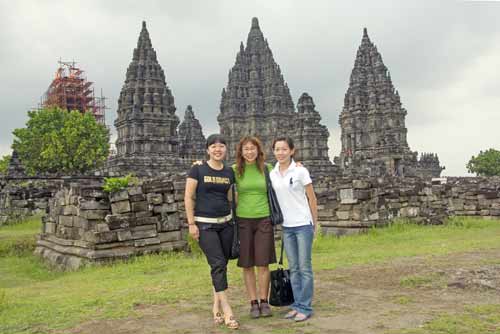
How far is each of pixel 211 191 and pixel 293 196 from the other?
→ 894 millimetres

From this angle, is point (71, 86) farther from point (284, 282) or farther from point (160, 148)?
point (284, 282)

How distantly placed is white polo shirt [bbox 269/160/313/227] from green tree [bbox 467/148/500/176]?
8318 centimetres

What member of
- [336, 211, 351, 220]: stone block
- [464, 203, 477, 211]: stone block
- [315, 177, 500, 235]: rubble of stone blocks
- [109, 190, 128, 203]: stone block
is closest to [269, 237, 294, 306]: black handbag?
[109, 190, 128, 203]: stone block

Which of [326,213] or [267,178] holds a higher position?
[267,178]

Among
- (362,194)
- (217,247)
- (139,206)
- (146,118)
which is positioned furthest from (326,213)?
(146,118)

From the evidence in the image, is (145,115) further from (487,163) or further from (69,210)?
(487,163)

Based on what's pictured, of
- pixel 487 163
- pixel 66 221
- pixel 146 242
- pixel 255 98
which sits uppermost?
pixel 255 98

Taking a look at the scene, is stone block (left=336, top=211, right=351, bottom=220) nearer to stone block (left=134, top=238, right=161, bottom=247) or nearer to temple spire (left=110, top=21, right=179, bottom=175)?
stone block (left=134, top=238, right=161, bottom=247)

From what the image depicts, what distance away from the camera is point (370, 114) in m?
67.8

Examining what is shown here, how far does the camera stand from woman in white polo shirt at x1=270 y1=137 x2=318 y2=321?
5.14 metres

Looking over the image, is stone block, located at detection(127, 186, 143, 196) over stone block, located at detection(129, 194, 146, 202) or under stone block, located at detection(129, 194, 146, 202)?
over

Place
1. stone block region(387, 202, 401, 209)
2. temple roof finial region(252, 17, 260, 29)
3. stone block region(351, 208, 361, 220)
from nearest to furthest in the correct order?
stone block region(351, 208, 361, 220), stone block region(387, 202, 401, 209), temple roof finial region(252, 17, 260, 29)

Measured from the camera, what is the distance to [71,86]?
68375 mm

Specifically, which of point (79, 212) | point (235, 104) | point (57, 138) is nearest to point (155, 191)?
point (79, 212)
